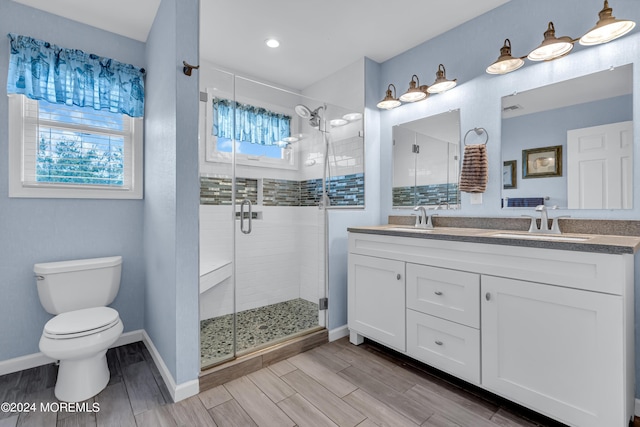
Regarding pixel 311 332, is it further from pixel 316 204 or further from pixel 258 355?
pixel 316 204

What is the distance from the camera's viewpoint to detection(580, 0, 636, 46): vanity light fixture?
1479 millimetres

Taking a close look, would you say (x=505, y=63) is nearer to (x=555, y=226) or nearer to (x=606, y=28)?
(x=606, y=28)

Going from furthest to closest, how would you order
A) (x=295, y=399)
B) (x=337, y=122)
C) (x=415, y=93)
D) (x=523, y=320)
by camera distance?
(x=337, y=122) < (x=415, y=93) < (x=295, y=399) < (x=523, y=320)

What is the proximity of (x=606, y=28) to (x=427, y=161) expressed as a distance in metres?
1.29

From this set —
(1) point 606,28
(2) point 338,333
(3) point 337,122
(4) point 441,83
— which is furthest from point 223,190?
(1) point 606,28

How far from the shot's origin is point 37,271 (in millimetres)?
2002

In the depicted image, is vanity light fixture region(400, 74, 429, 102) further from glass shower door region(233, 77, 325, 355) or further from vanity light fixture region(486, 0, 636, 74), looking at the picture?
glass shower door region(233, 77, 325, 355)

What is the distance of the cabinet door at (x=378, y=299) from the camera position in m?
2.10

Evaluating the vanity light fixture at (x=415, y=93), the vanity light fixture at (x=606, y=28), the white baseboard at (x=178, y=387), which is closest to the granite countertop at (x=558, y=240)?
the vanity light fixture at (x=606, y=28)

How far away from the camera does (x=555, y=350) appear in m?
1.42

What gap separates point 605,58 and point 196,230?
102 inches

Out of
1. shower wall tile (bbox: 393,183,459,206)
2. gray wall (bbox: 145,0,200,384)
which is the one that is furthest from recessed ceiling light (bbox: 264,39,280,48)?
shower wall tile (bbox: 393,183,459,206)

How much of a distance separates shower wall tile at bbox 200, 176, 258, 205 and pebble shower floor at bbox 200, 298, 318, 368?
0.79 meters

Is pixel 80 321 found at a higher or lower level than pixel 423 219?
lower
